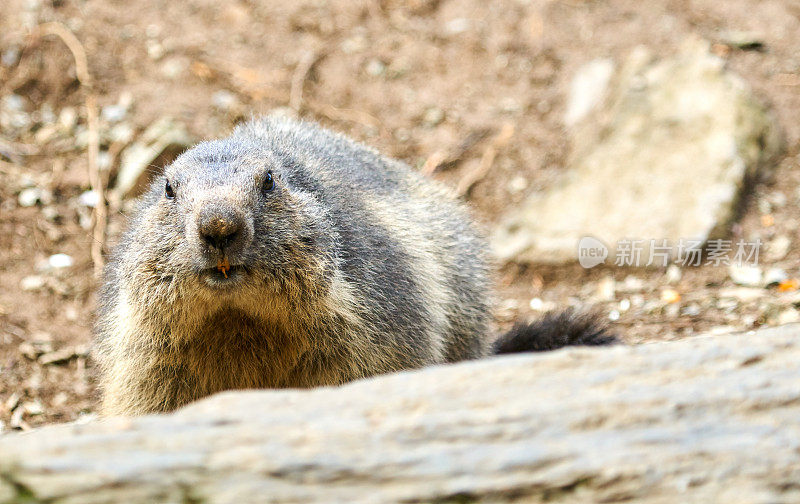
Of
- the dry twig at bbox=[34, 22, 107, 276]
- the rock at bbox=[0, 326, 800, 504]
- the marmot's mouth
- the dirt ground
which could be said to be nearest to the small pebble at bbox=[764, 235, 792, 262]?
the dirt ground

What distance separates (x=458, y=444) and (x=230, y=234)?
66.9 inches

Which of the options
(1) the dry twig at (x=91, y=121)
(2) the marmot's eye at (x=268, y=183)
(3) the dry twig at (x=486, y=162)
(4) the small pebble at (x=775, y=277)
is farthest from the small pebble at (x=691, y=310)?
(1) the dry twig at (x=91, y=121)

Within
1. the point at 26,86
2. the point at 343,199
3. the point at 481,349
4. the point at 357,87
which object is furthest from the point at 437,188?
the point at 26,86

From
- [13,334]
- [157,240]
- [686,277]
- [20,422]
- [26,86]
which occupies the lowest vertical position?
[20,422]

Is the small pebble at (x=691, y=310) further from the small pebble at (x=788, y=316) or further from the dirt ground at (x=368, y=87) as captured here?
the small pebble at (x=788, y=316)

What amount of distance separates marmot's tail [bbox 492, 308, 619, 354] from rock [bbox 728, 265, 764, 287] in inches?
66.3

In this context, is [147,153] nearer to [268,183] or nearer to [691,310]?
[268,183]

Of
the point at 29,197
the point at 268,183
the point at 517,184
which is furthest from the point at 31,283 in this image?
the point at 517,184

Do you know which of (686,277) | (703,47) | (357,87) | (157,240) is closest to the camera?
(157,240)

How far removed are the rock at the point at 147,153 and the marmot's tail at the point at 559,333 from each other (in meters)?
4.21

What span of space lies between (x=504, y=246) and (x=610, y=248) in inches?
41.4

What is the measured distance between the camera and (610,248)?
25.7 ft

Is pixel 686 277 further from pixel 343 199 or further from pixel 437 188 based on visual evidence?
pixel 343 199

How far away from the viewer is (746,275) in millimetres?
7121
